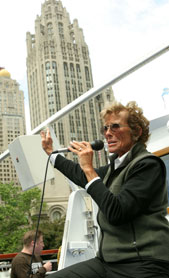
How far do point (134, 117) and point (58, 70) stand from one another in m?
86.0

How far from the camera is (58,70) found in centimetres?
8606

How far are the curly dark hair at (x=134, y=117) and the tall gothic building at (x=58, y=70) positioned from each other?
255ft

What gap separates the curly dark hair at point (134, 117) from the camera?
1797 millimetres

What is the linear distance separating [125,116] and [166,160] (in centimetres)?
200

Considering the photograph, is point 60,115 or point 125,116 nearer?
point 125,116

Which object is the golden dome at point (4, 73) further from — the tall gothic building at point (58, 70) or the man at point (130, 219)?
the man at point (130, 219)

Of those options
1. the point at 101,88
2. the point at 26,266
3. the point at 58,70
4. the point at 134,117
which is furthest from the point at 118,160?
the point at 58,70

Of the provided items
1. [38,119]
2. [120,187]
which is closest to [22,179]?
[120,187]

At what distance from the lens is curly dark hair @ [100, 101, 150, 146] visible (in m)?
1.80

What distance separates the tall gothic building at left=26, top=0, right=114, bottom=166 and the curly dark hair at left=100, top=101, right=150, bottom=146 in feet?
255

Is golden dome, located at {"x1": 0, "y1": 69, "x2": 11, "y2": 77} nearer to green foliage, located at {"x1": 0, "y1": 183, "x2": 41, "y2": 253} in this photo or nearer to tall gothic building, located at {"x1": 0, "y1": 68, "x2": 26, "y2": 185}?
tall gothic building, located at {"x1": 0, "y1": 68, "x2": 26, "y2": 185}

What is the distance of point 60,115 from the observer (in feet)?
10.4

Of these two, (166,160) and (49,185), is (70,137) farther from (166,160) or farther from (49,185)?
(166,160)

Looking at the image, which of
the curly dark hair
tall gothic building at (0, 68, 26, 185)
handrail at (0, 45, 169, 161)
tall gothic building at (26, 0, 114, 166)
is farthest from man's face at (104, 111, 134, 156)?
tall gothic building at (0, 68, 26, 185)
